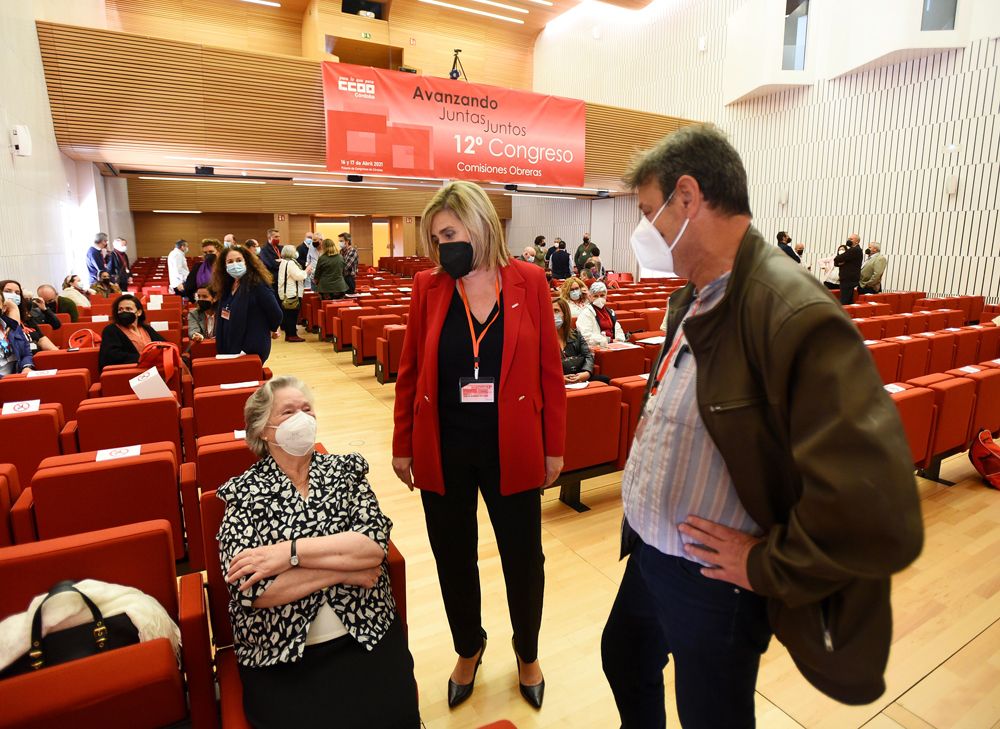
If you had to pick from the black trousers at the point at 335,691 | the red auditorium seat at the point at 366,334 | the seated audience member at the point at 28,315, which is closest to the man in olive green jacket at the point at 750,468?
the black trousers at the point at 335,691

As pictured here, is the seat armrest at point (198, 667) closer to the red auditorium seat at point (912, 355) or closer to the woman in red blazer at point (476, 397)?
the woman in red blazer at point (476, 397)

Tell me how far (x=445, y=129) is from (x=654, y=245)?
433 inches

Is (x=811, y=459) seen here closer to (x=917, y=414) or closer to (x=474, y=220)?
(x=474, y=220)

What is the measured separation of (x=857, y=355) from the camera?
2.71 feet

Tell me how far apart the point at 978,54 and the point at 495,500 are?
1291cm

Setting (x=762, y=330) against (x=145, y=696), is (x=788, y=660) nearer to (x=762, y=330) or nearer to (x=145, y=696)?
(x=762, y=330)

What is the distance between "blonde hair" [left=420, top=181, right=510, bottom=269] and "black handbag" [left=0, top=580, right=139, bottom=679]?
1.29 m

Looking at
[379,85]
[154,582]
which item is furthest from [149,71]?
[154,582]

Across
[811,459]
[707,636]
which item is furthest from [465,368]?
[811,459]

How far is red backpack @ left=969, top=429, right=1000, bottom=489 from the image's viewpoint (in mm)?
3748

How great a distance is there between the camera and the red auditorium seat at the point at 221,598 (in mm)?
1596

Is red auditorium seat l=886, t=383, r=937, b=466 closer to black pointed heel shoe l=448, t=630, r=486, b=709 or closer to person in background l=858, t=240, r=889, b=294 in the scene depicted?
black pointed heel shoe l=448, t=630, r=486, b=709

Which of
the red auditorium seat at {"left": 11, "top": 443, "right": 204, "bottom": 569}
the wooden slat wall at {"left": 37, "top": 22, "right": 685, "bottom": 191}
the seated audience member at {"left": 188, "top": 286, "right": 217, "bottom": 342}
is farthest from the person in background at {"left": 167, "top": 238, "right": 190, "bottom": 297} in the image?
the red auditorium seat at {"left": 11, "top": 443, "right": 204, "bottom": 569}

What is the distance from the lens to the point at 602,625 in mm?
2432
